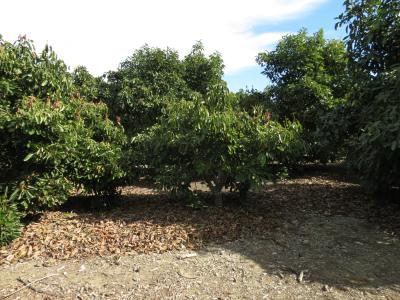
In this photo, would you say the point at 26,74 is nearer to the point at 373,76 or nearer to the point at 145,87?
the point at 145,87

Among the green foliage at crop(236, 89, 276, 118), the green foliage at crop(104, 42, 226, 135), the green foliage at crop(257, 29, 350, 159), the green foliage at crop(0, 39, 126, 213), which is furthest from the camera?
the green foliage at crop(236, 89, 276, 118)

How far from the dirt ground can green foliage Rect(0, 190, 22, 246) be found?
0.13 m

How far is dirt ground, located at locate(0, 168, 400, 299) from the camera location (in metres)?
4.21

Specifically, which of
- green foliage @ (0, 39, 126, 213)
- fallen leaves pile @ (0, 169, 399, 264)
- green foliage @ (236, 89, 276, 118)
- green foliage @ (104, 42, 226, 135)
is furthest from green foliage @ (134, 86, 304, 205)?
green foliage @ (236, 89, 276, 118)

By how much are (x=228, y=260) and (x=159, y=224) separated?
1584mm

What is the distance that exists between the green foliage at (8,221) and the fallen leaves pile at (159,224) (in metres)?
0.11

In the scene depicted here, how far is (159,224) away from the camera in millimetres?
6094

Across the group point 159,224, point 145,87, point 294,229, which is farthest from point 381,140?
point 145,87

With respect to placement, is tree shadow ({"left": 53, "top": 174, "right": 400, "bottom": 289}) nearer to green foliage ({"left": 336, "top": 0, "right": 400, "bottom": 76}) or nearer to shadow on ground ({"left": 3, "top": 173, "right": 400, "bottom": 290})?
shadow on ground ({"left": 3, "top": 173, "right": 400, "bottom": 290})

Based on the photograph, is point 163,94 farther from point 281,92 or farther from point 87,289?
point 87,289

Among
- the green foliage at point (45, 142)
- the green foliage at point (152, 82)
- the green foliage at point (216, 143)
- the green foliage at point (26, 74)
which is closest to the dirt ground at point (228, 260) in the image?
the green foliage at point (45, 142)

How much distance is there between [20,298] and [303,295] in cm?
312

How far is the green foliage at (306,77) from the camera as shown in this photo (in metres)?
9.99

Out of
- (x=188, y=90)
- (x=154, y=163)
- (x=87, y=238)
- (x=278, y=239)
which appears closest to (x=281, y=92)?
(x=188, y=90)
